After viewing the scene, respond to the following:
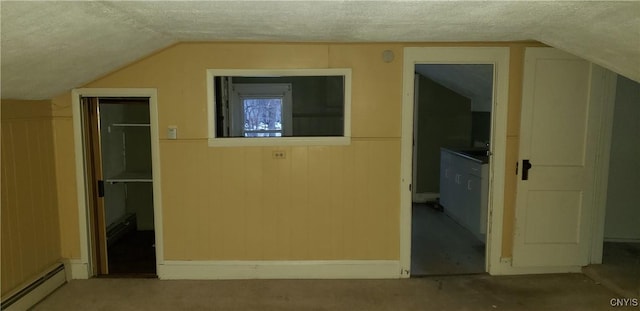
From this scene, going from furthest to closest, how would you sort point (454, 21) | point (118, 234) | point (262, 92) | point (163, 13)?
point (262, 92) < point (118, 234) < point (454, 21) < point (163, 13)

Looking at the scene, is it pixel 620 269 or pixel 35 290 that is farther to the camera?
pixel 620 269

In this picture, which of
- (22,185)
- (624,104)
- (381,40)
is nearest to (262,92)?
(381,40)

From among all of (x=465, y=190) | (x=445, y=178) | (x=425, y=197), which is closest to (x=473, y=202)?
(x=465, y=190)

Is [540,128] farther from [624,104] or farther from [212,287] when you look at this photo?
[212,287]

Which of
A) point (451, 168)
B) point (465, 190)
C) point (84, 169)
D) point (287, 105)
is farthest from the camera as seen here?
point (287, 105)

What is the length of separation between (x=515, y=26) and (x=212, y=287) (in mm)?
2917

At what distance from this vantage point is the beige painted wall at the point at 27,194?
274 cm

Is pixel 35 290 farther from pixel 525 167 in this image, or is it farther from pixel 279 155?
pixel 525 167

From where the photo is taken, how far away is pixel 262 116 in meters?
5.55

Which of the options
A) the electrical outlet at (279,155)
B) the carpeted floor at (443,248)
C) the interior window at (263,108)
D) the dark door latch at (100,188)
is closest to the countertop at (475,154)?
the carpeted floor at (443,248)

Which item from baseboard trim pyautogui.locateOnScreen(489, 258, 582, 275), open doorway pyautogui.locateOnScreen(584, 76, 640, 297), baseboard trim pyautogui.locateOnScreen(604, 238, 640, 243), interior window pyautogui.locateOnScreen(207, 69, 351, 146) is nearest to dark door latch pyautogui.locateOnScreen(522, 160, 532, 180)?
baseboard trim pyautogui.locateOnScreen(489, 258, 582, 275)

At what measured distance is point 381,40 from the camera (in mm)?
3084

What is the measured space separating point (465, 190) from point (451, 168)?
0.44 metres

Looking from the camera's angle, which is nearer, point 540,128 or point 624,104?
point 540,128
